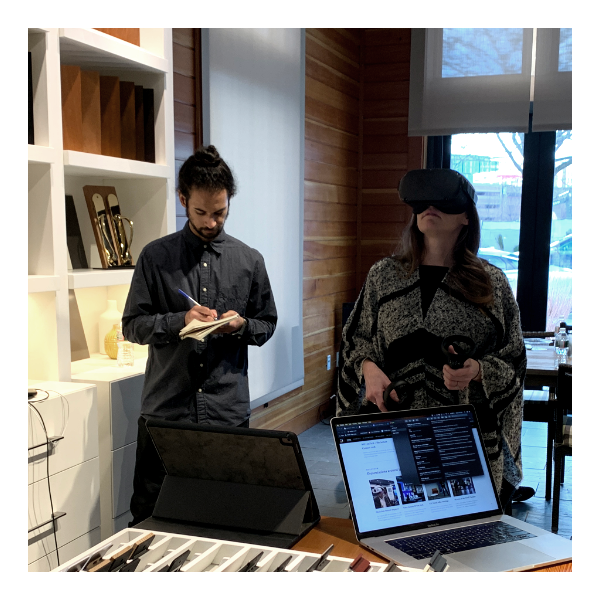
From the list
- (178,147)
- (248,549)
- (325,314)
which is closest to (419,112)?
(325,314)

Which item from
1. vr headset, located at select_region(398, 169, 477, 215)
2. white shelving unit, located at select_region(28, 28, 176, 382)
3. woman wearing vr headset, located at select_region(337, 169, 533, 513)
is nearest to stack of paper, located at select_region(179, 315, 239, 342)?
woman wearing vr headset, located at select_region(337, 169, 533, 513)

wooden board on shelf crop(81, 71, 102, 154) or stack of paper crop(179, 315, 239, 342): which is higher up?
wooden board on shelf crop(81, 71, 102, 154)

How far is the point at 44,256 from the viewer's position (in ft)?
8.06

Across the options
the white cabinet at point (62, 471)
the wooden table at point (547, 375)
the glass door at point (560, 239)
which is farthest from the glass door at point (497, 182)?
the white cabinet at point (62, 471)

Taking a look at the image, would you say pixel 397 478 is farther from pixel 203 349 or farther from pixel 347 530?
pixel 203 349

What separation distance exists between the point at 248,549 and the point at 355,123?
5.11m

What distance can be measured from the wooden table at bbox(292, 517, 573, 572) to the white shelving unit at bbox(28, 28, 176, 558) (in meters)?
1.27

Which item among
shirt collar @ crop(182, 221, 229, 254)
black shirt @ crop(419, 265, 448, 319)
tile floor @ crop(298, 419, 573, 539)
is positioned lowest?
tile floor @ crop(298, 419, 573, 539)

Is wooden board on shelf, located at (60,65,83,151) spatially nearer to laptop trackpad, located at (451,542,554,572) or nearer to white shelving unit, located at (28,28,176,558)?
white shelving unit, located at (28,28,176,558)

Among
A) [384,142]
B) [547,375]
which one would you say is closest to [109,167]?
[547,375]

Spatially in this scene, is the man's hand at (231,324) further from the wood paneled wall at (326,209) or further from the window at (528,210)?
the window at (528,210)

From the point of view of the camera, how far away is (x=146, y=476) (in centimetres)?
233

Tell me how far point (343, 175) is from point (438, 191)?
4001mm

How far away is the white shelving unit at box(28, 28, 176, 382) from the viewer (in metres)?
2.39
